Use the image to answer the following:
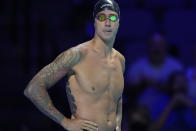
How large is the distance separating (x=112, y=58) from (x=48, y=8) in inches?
151

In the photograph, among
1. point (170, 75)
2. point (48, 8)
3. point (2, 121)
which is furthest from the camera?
point (48, 8)

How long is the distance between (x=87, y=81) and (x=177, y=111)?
209cm

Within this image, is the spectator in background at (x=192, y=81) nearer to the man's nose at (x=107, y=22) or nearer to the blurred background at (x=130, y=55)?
the blurred background at (x=130, y=55)

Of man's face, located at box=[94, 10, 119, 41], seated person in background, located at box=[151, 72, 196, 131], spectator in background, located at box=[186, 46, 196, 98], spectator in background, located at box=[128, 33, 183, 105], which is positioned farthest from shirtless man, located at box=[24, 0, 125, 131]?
spectator in background, located at box=[186, 46, 196, 98]

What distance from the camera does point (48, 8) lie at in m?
7.13

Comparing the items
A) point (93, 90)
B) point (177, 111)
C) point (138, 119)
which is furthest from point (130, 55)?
point (93, 90)

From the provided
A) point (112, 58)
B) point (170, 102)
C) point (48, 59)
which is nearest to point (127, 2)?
point (48, 59)

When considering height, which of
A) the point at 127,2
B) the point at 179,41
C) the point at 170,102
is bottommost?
the point at 170,102

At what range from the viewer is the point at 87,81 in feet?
10.8

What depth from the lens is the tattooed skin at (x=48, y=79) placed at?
3273 mm

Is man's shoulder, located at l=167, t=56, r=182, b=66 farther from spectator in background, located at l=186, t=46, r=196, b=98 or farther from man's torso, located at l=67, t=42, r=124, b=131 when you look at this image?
man's torso, located at l=67, t=42, r=124, b=131

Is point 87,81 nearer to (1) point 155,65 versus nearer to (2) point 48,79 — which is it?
(2) point 48,79

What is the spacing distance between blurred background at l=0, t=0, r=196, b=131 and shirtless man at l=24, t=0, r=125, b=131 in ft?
5.07

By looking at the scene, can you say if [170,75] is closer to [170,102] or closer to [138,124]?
[170,102]
